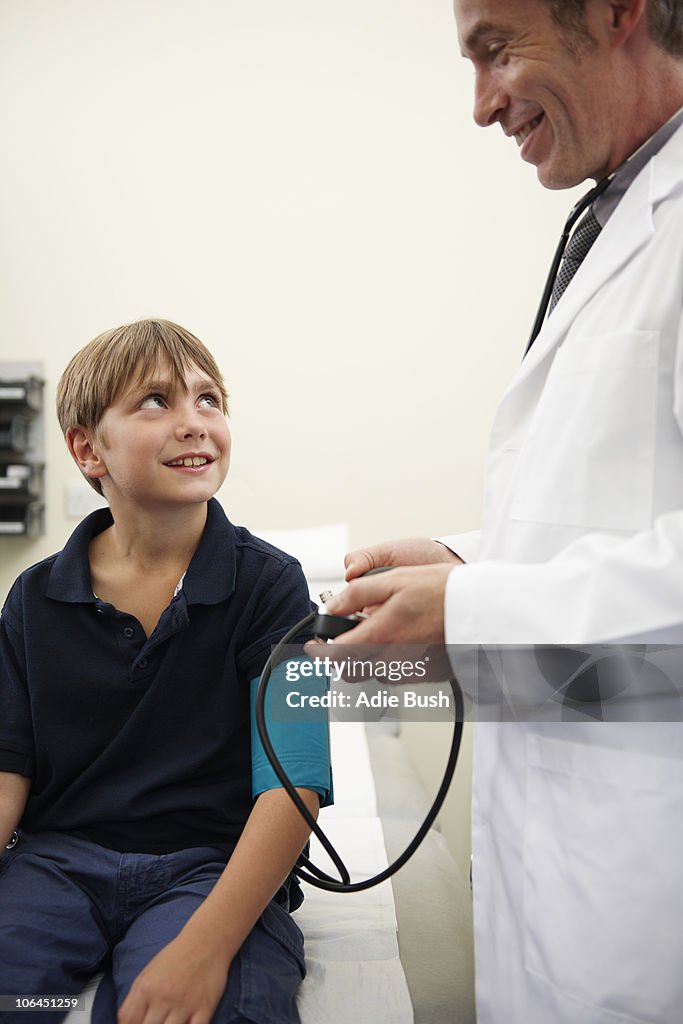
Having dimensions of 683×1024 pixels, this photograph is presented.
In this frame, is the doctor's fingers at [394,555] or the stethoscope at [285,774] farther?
the doctor's fingers at [394,555]

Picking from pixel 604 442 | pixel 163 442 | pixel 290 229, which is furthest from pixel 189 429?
pixel 290 229

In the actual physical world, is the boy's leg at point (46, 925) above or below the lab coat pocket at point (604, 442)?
below

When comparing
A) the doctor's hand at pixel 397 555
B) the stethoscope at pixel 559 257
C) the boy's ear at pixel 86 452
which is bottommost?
the doctor's hand at pixel 397 555

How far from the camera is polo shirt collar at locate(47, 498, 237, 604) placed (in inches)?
42.8

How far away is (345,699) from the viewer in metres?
1.08

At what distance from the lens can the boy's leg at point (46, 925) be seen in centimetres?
89

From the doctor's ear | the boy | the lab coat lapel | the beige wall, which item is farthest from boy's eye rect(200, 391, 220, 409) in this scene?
the beige wall

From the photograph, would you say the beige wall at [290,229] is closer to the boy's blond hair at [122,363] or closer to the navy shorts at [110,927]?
the boy's blond hair at [122,363]

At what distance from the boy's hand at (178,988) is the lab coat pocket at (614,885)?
30 cm

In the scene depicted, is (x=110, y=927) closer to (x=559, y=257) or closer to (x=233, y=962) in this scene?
(x=233, y=962)

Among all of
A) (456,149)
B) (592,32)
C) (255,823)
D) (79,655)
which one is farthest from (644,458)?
(456,149)

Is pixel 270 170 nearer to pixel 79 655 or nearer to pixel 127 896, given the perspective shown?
pixel 79 655

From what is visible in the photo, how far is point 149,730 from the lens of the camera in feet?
3.49

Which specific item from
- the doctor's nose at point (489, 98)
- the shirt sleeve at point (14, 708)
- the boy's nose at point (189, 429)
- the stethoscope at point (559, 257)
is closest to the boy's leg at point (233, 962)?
the shirt sleeve at point (14, 708)
